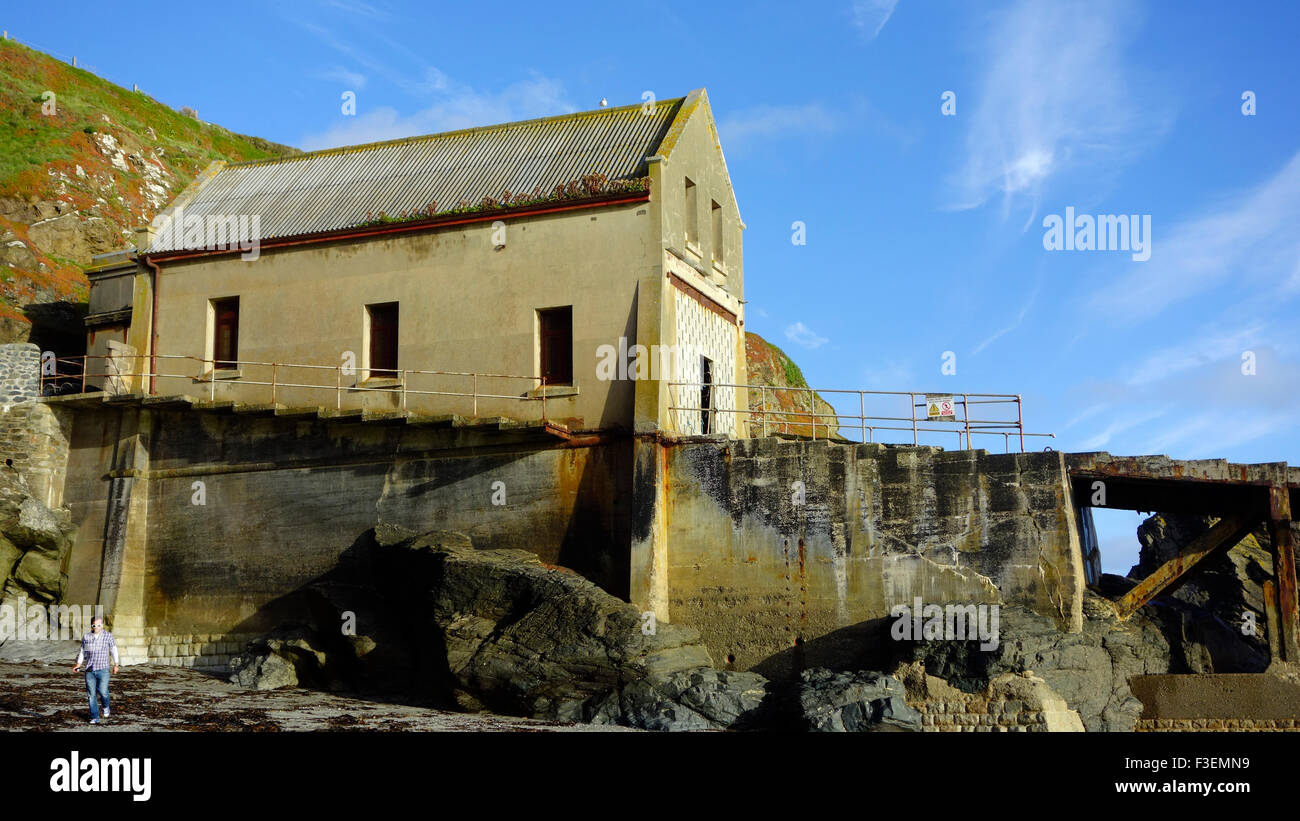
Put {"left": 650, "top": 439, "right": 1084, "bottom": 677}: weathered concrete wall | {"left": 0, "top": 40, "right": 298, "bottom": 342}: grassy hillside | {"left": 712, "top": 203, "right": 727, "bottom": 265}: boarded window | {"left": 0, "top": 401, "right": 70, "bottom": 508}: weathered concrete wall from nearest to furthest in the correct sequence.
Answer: {"left": 650, "top": 439, "right": 1084, "bottom": 677}: weathered concrete wall
{"left": 0, "top": 401, "right": 70, "bottom": 508}: weathered concrete wall
{"left": 712, "top": 203, "right": 727, "bottom": 265}: boarded window
{"left": 0, "top": 40, "right": 298, "bottom": 342}: grassy hillside

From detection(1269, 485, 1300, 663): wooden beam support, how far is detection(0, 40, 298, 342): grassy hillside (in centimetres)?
2882

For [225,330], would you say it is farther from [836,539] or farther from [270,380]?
[836,539]

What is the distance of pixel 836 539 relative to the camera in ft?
77.0

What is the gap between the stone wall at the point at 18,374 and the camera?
28.7 m

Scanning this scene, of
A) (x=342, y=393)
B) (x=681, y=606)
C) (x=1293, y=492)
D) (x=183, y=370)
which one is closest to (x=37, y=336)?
(x=183, y=370)

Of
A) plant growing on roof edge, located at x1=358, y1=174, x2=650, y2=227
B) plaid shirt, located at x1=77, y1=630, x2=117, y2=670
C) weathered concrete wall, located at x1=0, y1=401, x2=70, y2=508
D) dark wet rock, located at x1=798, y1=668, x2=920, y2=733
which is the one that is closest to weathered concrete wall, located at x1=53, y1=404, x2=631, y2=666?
weathered concrete wall, located at x1=0, y1=401, x2=70, y2=508

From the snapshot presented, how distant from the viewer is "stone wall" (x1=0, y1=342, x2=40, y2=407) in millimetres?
28656

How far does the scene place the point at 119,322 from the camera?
30203mm

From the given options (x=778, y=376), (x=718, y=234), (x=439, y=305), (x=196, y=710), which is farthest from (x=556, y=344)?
(x=778, y=376)

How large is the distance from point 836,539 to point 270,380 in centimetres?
1296

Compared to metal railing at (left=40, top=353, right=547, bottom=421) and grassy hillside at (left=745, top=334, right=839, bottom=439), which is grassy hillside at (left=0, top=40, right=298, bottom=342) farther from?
grassy hillside at (left=745, top=334, right=839, bottom=439)

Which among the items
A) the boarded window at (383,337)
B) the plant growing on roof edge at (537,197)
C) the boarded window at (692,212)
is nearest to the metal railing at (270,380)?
the boarded window at (383,337)

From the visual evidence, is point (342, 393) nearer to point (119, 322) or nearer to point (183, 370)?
point (183, 370)

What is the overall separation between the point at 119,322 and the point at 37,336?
500 cm
